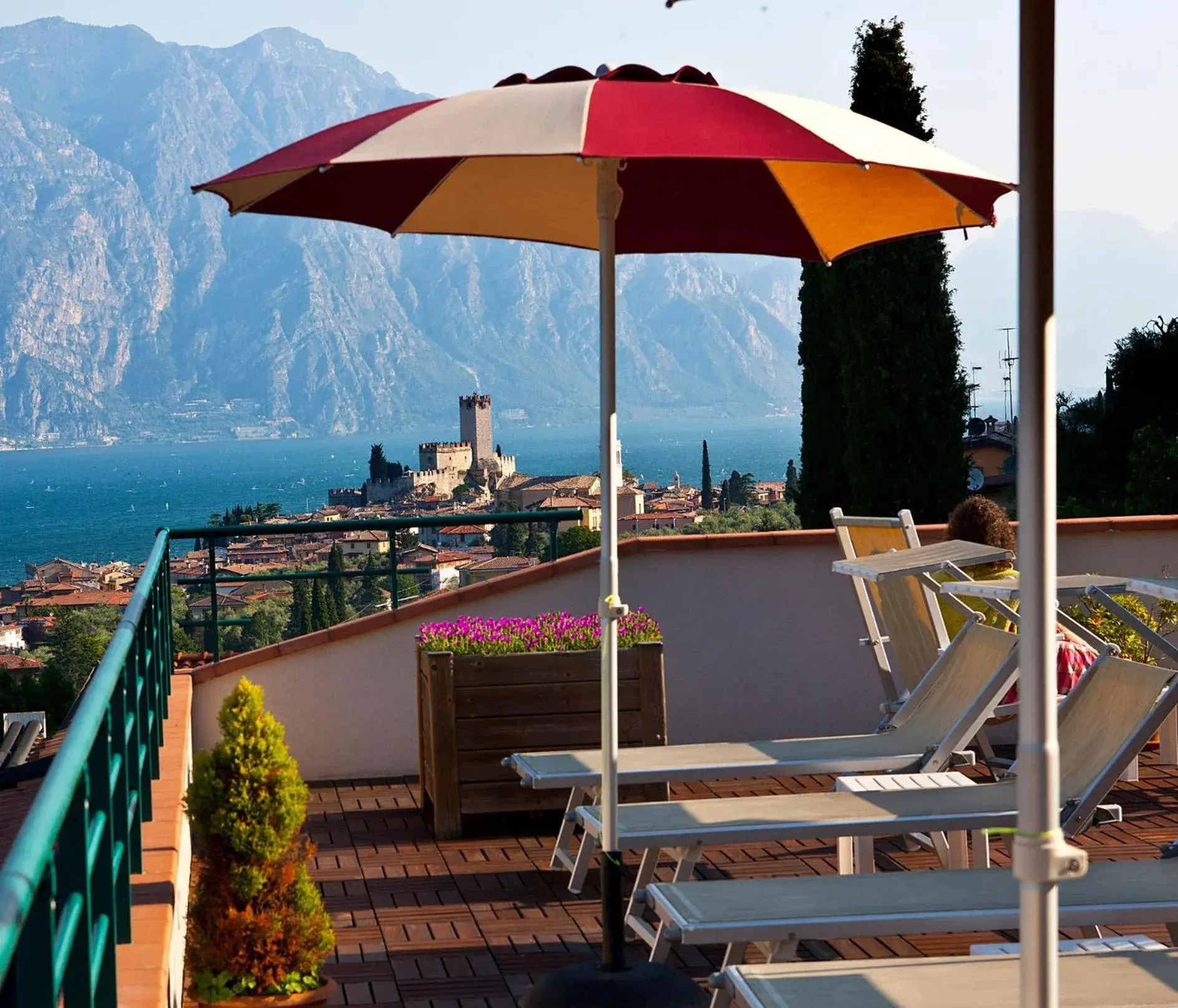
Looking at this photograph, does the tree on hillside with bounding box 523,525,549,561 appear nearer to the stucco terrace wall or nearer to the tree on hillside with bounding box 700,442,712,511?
the stucco terrace wall

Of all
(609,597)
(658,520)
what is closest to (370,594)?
(609,597)

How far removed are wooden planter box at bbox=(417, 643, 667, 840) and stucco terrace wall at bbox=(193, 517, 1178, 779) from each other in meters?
1.09

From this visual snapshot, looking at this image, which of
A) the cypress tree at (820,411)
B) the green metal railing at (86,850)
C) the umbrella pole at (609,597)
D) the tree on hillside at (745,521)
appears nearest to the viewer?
the green metal railing at (86,850)

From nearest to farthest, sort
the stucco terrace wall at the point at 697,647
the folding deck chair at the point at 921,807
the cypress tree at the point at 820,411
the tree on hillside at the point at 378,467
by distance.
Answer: the folding deck chair at the point at 921,807 → the stucco terrace wall at the point at 697,647 → the cypress tree at the point at 820,411 → the tree on hillside at the point at 378,467

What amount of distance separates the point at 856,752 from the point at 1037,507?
126 inches

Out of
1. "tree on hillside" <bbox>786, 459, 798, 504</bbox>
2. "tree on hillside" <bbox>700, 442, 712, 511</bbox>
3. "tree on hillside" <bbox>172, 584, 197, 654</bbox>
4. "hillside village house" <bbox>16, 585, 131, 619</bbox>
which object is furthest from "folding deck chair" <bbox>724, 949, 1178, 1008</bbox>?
"tree on hillside" <bbox>700, 442, 712, 511</bbox>

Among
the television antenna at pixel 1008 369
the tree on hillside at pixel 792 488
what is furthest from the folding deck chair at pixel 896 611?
the television antenna at pixel 1008 369

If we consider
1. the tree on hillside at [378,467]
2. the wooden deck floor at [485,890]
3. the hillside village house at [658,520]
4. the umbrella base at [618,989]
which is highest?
the umbrella base at [618,989]

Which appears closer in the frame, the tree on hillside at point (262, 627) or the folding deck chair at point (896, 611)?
the folding deck chair at point (896, 611)

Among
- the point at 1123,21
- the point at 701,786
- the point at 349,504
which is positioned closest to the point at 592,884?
the point at 701,786

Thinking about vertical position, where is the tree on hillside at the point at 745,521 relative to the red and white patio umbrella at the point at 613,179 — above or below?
below

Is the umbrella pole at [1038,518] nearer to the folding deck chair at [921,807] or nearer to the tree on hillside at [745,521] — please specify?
the folding deck chair at [921,807]

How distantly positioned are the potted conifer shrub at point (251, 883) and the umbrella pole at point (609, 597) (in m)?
0.63

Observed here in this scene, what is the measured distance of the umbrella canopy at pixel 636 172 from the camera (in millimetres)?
2768
